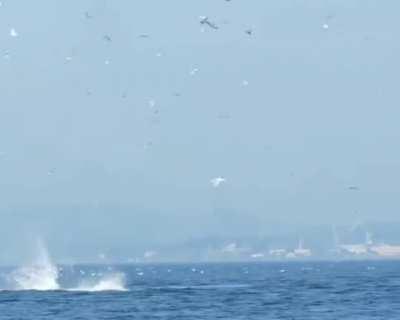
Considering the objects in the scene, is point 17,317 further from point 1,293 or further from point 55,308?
point 1,293

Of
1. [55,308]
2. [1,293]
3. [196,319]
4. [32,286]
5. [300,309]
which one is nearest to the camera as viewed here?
[196,319]

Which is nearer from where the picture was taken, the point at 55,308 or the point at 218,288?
the point at 55,308

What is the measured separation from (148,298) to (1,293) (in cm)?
2468

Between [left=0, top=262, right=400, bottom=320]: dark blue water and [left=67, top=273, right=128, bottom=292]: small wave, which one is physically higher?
[left=67, top=273, right=128, bottom=292]: small wave

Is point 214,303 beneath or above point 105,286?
beneath

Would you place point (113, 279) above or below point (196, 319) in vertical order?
above

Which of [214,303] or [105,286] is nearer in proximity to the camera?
[214,303]

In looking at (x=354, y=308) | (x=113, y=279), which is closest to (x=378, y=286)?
(x=113, y=279)

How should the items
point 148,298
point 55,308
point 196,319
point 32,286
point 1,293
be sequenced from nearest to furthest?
point 196,319
point 55,308
point 148,298
point 1,293
point 32,286

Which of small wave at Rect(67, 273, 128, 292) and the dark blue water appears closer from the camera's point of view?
the dark blue water

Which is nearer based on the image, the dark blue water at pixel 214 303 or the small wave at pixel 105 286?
the dark blue water at pixel 214 303

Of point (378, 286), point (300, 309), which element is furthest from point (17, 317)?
point (378, 286)

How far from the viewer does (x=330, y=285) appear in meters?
176

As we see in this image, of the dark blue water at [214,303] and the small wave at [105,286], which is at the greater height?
the small wave at [105,286]
